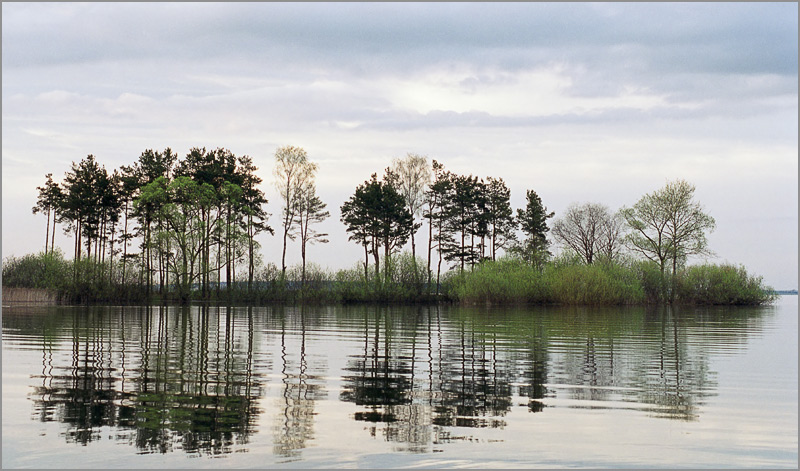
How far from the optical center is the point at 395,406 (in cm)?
1087

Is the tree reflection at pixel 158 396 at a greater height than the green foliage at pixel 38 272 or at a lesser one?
lesser

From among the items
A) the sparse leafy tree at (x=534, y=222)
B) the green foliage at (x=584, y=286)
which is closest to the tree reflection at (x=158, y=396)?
the green foliage at (x=584, y=286)

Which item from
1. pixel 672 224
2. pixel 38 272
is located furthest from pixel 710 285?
pixel 38 272

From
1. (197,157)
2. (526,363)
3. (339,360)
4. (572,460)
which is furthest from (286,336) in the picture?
(197,157)

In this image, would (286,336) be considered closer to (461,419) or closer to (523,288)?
(461,419)

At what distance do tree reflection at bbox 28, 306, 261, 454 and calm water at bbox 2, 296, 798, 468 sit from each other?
1.6 inches

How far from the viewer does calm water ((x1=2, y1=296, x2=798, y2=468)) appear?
7980 millimetres

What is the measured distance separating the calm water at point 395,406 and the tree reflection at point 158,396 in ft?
0.13

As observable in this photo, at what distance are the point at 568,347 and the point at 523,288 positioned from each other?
45492mm

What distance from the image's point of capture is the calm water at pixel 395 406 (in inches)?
314

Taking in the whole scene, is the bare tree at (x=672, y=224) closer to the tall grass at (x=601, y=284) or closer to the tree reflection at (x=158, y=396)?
the tall grass at (x=601, y=284)

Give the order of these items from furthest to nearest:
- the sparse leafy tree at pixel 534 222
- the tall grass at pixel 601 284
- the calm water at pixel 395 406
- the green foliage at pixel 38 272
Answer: the sparse leafy tree at pixel 534 222, the green foliage at pixel 38 272, the tall grass at pixel 601 284, the calm water at pixel 395 406

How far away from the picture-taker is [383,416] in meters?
10.1

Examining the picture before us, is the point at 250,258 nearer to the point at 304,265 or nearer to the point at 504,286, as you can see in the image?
the point at 304,265
